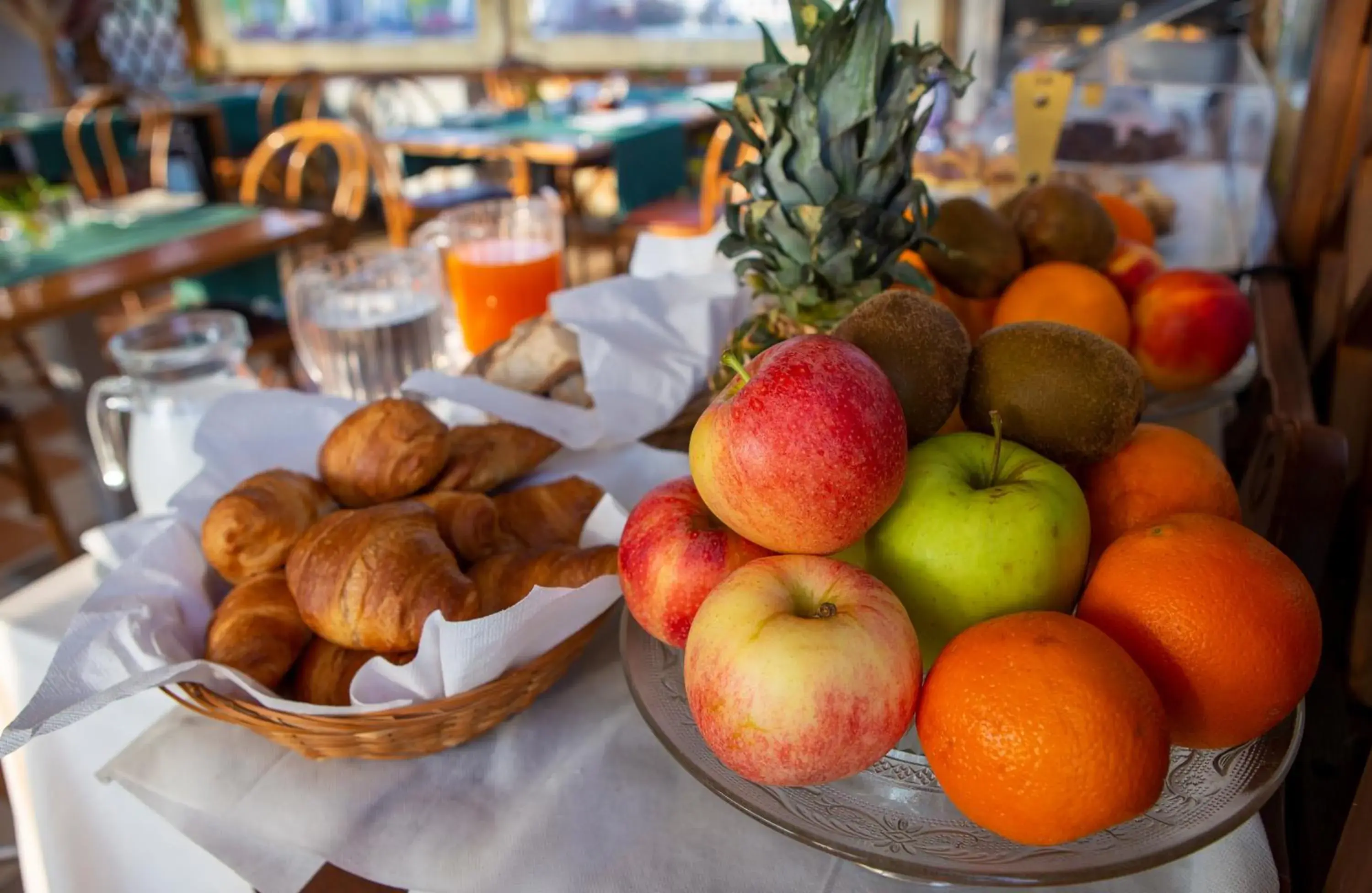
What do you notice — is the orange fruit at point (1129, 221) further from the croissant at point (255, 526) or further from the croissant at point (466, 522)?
the croissant at point (255, 526)

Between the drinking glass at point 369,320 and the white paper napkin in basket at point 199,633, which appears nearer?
the white paper napkin in basket at point 199,633

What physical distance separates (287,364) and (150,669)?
1965mm

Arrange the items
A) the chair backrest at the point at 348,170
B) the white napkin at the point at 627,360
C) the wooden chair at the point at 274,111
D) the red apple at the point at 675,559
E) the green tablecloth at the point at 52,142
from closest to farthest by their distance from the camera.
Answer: the red apple at the point at 675,559 < the white napkin at the point at 627,360 < the chair backrest at the point at 348,170 < the green tablecloth at the point at 52,142 < the wooden chair at the point at 274,111

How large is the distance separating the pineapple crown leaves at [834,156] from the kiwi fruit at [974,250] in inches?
1.0

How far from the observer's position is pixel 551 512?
0.66m

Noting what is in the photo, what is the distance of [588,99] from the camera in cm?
403

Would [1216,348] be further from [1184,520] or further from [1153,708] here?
[1153,708]

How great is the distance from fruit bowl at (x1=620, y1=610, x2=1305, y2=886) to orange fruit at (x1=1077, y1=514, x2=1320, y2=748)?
2 cm

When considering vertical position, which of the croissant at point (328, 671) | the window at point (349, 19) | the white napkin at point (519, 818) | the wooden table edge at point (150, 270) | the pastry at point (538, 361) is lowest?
the white napkin at point (519, 818)

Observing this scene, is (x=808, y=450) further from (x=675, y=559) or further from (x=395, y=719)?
(x=395, y=719)

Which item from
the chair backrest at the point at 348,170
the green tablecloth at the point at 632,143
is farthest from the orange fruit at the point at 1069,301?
the green tablecloth at the point at 632,143

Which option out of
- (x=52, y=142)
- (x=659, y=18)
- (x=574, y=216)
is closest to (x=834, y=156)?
(x=574, y=216)

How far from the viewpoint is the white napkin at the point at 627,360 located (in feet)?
2.33

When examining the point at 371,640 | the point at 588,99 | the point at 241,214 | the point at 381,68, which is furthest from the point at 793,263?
the point at 381,68
